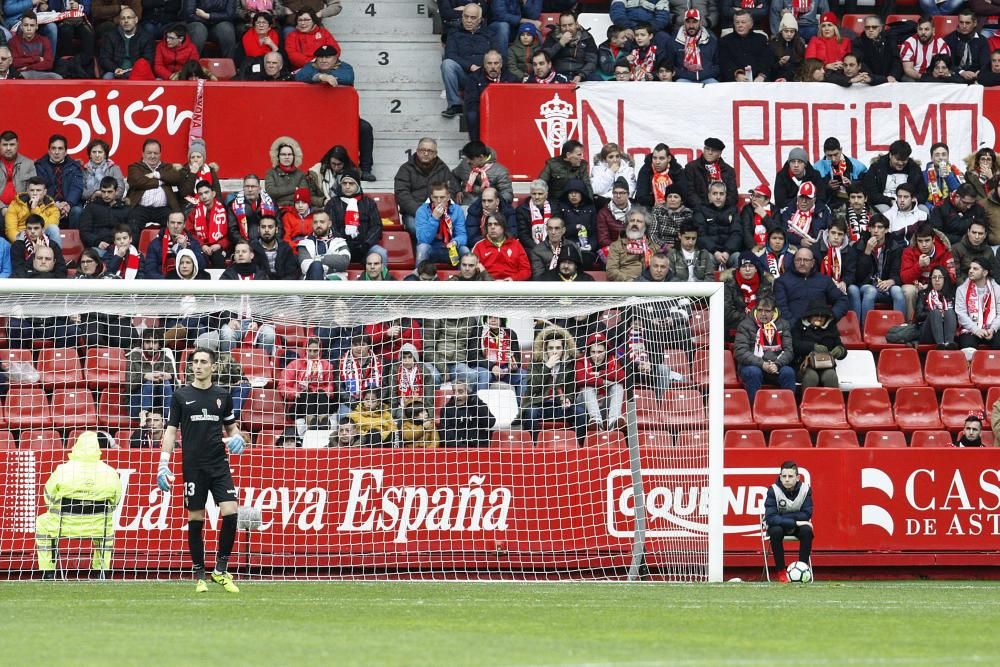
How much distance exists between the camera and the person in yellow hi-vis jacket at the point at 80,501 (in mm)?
14547

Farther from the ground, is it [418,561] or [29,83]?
[29,83]

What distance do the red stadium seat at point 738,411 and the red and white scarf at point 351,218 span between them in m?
4.41

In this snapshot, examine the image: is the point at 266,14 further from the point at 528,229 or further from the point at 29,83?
the point at 528,229

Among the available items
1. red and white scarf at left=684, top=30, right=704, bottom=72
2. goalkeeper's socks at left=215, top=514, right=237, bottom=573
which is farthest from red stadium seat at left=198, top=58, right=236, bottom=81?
goalkeeper's socks at left=215, top=514, right=237, bottom=573

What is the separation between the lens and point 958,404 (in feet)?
58.3

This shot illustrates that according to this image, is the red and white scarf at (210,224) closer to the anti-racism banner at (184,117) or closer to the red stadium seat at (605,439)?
the anti-racism banner at (184,117)

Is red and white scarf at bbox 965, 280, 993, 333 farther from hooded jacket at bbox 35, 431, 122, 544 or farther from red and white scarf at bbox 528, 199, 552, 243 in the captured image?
hooded jacket at bbox 35, 431, 122, 544

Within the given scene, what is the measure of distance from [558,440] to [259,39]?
7422 mm

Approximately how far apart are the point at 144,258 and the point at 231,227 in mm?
1108

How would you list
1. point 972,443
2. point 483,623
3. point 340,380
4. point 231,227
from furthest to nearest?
point 231,227
point 972,443
point 340,380
point 483,623

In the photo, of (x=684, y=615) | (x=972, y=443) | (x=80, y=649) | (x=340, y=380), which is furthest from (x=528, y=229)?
(x=80, y=649)

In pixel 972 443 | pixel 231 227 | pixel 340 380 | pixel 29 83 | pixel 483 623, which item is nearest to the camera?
pixel 483 623

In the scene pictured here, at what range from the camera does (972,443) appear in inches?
661

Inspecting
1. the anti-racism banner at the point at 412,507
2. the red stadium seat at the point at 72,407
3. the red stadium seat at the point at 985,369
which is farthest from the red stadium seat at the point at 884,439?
the red stadium seat at the point at 72,407
